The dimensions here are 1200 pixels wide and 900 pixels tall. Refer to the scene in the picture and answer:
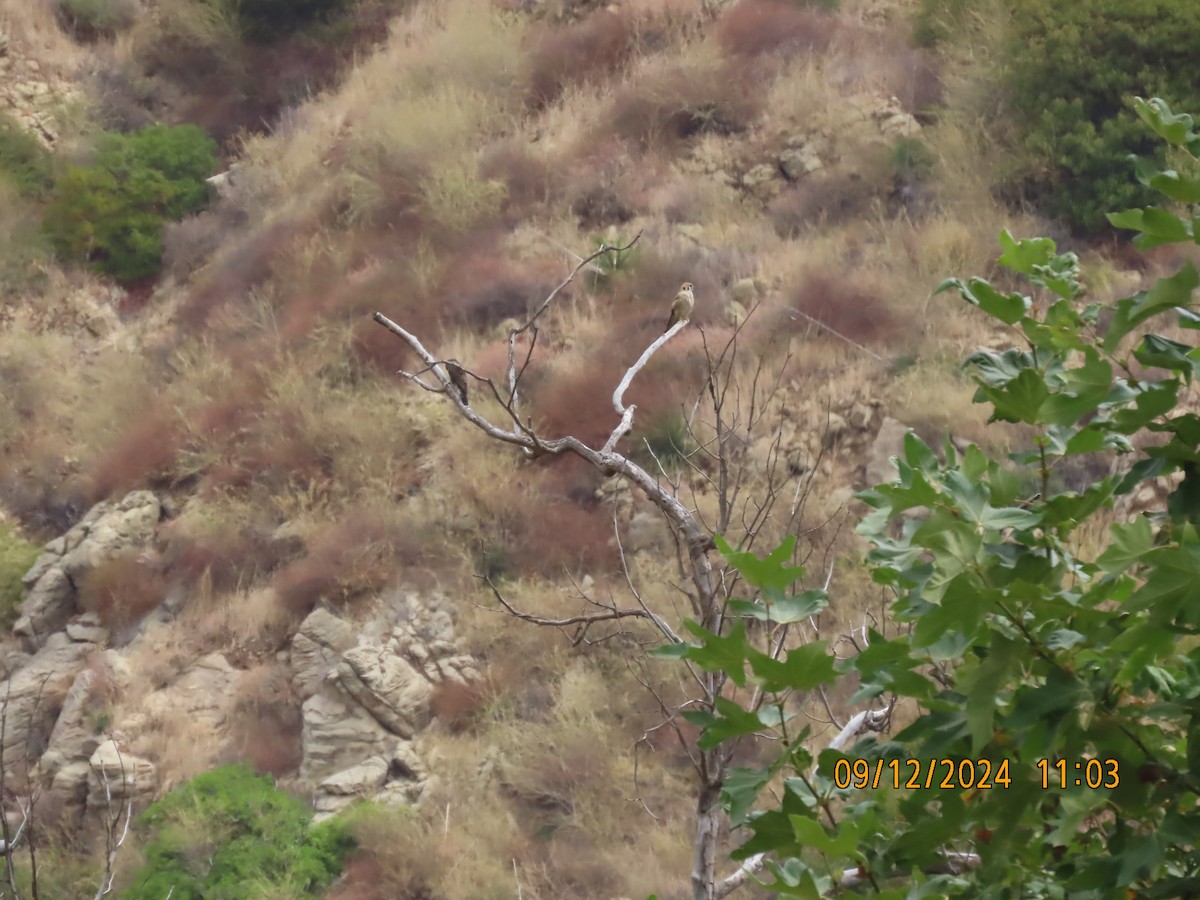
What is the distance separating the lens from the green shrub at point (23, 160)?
1731 centimetres

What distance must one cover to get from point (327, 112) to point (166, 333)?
171 inches

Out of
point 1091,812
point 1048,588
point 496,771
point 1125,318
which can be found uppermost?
point 1125,318

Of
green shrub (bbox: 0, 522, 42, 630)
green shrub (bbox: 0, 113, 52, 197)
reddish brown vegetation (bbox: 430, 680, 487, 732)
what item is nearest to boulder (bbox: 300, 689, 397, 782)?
reddish brown vegetation (bbox: 430, 680, 487, 732)

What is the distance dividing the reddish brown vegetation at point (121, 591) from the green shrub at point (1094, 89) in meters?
9.33

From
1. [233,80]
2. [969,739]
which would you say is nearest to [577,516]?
[969,739]

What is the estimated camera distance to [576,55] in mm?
16266

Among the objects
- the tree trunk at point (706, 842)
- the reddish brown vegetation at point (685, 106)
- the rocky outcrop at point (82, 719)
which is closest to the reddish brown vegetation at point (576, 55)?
the reddish brown vegetation at point (685, 106)

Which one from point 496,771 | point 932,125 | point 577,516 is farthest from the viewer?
point 932,125

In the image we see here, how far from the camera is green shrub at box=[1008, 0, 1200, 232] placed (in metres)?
11.4

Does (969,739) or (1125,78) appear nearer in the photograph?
(969,739)

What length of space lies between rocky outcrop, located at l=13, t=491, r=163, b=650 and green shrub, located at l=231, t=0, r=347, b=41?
1039 cm

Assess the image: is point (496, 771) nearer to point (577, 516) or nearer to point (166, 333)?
point (577, 516)

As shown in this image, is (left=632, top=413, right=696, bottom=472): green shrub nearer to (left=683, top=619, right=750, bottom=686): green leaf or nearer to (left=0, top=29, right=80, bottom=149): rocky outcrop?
(left=683, top=619, right=750, bottom=686): green leaf

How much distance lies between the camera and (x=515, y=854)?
8305mm
